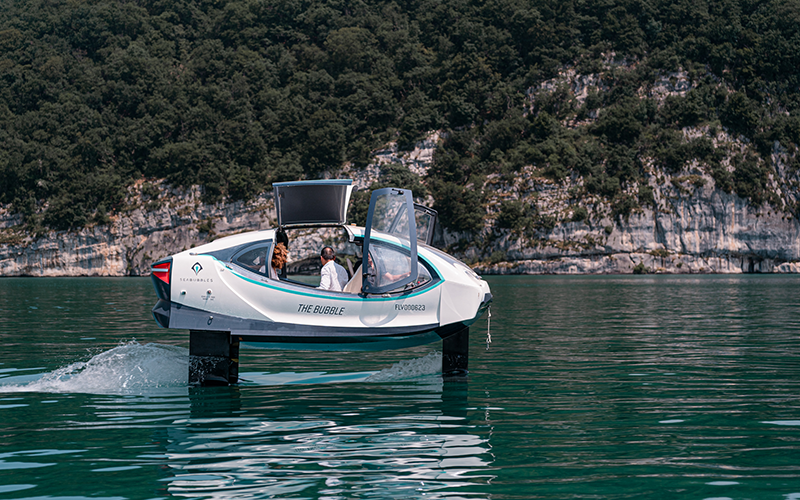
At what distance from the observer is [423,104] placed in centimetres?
13900

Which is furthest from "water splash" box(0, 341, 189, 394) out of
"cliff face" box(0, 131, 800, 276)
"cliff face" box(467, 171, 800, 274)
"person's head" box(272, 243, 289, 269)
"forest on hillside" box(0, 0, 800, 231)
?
"forest on hillside" box(0, 0, 800, 231)

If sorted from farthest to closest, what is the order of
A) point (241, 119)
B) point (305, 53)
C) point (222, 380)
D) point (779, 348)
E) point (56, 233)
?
1. point (305, 53)
2. point (241, 119)
3. point (56, 233)
4. point (779, 348)
5. point (222, 380)

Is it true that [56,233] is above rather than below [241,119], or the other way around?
below

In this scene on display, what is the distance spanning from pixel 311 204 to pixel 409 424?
4353mm

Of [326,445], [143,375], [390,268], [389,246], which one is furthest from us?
[143,375]

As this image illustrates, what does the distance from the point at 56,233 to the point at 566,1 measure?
10817 centimetres

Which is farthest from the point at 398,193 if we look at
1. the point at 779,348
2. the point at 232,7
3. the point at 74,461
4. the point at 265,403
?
the point at 232,7

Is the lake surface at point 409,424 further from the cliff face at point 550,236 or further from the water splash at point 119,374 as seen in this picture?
the cliff face at point 550,236

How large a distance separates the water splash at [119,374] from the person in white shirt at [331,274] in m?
3.45

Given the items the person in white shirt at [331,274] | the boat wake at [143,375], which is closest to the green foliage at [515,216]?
the boat wake at [143,375]

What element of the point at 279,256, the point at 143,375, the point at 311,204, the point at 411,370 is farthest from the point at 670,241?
the point at 143,375

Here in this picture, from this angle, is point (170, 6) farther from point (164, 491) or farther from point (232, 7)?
point (164, 491)

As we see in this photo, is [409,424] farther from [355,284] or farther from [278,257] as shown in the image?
[278,257]

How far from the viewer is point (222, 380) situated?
12.3 meters
